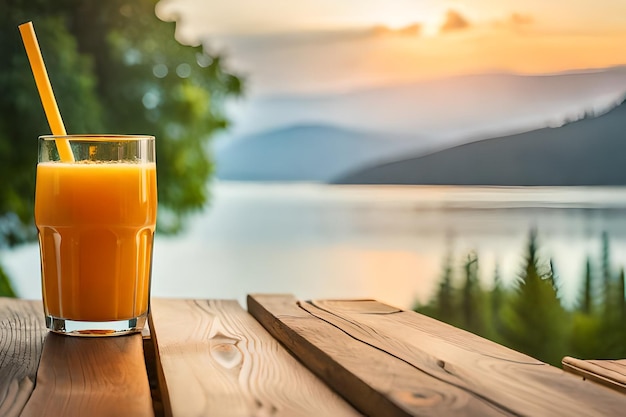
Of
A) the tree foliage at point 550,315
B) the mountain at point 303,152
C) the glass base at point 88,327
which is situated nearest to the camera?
the glass base at point 88,327

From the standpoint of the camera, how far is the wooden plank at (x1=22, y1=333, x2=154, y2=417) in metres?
0.74

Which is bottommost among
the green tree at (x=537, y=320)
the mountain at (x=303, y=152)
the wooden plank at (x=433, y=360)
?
the green tree at (x=537, y=320)

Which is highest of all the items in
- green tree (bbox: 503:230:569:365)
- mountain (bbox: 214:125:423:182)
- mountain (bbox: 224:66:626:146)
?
mountain (bbox: 224:66:626:146)

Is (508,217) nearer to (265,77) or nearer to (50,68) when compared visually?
(265,77)

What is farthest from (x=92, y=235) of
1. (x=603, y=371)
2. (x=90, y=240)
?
(x=603, y=371)

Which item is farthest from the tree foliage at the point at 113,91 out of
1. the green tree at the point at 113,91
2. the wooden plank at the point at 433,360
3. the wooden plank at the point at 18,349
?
the wooden plank at the point at 433,360

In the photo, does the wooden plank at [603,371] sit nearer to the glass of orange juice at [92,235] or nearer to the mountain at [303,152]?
the glass of orange juice at [92,235]

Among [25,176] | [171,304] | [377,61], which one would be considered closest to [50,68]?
[25,176]

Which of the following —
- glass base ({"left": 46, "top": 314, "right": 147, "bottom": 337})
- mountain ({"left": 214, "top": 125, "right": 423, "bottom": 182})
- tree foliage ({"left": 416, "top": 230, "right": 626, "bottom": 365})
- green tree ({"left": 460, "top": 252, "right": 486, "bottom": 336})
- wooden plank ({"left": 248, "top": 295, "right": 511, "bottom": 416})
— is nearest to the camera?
wooden plank ({"left": 248, "top": 295, "right": 511, "bottom": 416})

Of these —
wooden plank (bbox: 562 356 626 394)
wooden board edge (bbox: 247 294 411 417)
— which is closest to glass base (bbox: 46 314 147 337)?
wooden board edge (bbox: 247 294 411 417)

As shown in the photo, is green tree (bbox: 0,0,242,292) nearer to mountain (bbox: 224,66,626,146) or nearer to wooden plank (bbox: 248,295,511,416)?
mountain (bbox: 224,66,626,146)

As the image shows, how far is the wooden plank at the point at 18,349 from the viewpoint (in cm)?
78

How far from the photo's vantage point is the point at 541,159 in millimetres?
4203

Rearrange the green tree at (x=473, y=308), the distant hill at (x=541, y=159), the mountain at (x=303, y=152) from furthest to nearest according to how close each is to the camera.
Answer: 1. the mountain at (x=303, y=152)
2. the distant hill at (x=541, y=159)
3. the green tree at (x=473, y=308)
